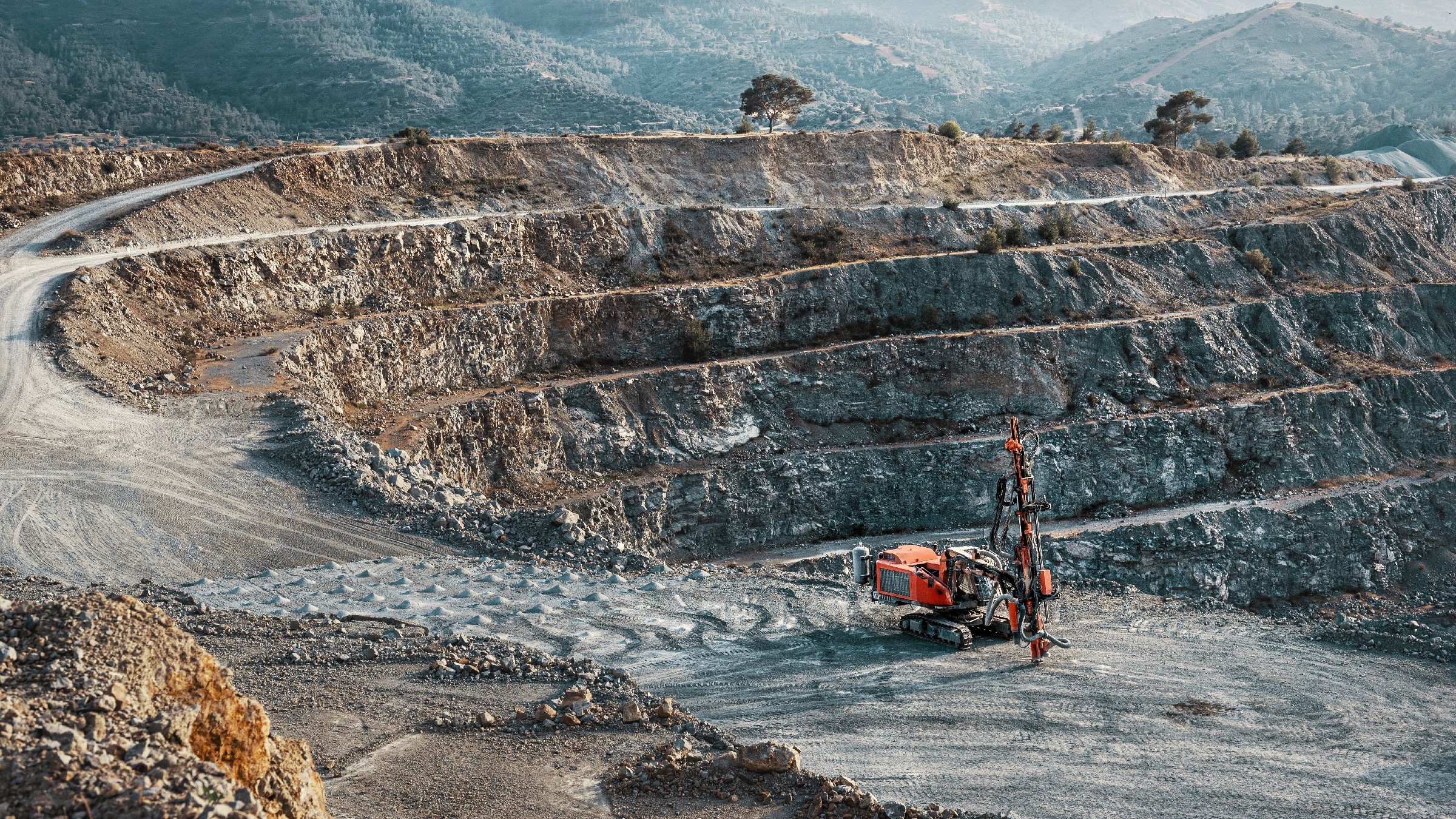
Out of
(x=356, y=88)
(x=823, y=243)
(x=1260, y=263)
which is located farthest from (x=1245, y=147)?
(x=356, y=88)

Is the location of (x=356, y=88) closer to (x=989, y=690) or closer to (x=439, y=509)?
(x=439, y=509)

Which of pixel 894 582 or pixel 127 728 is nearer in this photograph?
pixel 127 728

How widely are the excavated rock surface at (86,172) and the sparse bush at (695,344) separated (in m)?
17.8

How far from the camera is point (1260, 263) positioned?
1874 inches

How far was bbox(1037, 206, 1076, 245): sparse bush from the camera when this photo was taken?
159ft

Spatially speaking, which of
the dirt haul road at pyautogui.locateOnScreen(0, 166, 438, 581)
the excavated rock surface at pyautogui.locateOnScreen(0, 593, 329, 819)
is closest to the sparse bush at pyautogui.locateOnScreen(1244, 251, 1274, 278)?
the dirt haul road at pyautogui.locateOnScreen(0, 166, 438, 581)

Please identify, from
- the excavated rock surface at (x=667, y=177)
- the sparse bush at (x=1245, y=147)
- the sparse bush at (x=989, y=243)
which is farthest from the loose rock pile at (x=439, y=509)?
the sparse bush at (x=1245, y=147)

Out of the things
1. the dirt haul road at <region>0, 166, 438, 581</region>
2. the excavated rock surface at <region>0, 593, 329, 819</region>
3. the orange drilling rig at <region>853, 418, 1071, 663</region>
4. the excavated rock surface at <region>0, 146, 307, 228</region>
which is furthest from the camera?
the excavated rock surface at <region>0, 146, 307, 228</region>

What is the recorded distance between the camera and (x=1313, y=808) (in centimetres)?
1223

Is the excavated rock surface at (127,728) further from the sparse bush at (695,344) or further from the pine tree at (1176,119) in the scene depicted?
the pine tree at (1176,119)

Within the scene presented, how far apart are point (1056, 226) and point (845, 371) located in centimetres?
1680

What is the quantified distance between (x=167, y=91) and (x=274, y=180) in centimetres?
8746

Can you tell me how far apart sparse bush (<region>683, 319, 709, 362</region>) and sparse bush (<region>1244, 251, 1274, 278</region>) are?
1046 inches

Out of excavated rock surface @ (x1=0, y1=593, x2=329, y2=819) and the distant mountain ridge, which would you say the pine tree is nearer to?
the distant mountain ridge
